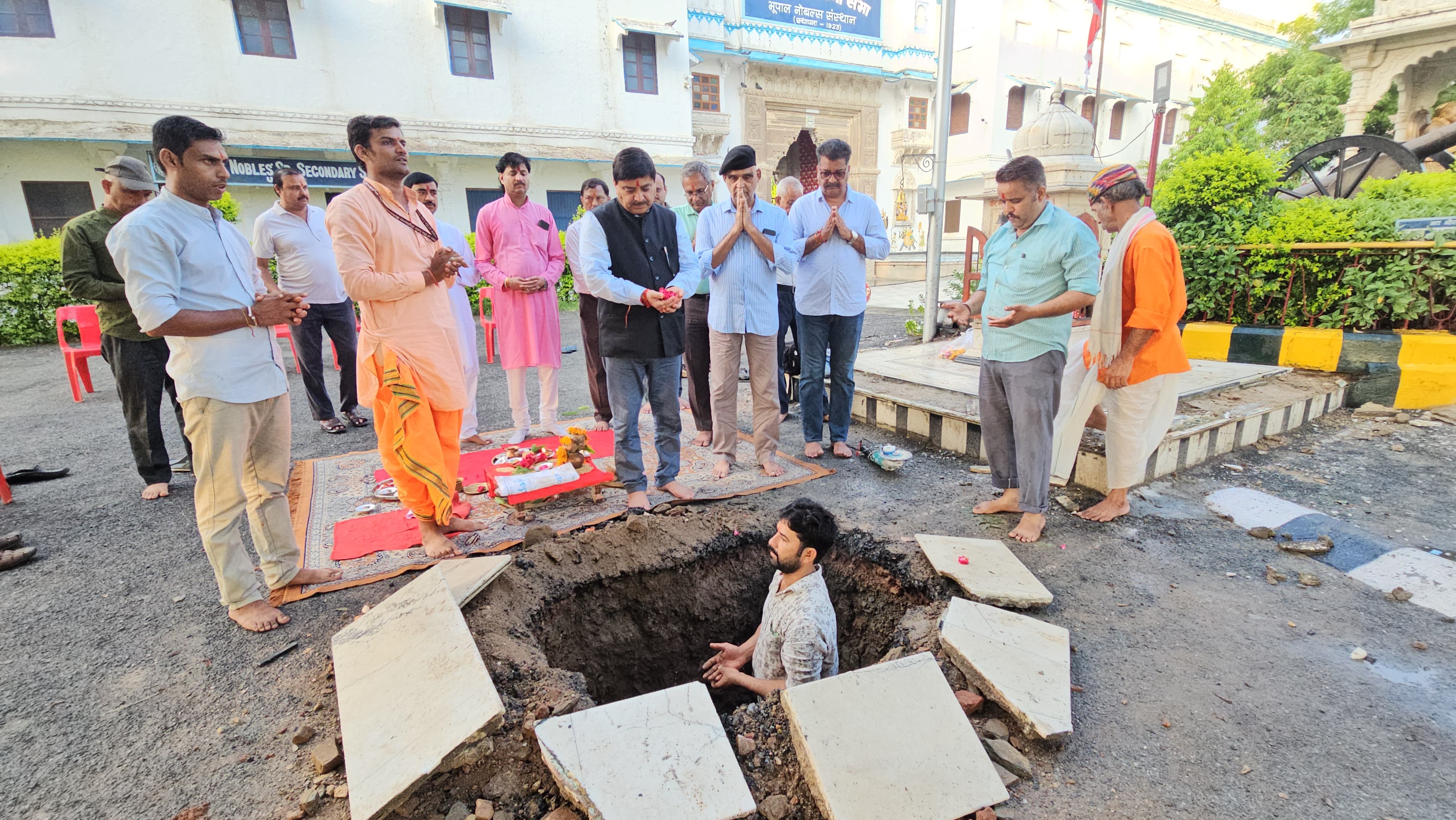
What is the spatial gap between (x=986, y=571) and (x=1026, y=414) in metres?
0.90

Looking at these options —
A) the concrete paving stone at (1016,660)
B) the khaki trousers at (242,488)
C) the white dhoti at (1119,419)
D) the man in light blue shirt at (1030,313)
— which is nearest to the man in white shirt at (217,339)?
the khaki trousers at (242,488)

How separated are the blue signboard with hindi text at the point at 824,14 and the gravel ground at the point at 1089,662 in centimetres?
1990

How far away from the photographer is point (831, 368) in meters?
4.63

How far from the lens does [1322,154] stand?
10.2m

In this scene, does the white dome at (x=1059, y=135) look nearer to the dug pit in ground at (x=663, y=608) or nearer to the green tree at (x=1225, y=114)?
the dug pit in ground at (x=663, y=608)

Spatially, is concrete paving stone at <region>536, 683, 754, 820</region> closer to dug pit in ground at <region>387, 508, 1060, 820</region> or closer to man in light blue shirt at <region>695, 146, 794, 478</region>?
dug pit in ground at <region>387, 508, 1060, 820</region>

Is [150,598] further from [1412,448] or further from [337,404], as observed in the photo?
[1412,448]

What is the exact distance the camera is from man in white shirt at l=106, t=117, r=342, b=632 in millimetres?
2443

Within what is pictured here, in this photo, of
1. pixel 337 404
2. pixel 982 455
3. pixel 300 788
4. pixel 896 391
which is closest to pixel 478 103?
pixel 337 404

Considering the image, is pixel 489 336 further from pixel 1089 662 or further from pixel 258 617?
pixel 1089 662

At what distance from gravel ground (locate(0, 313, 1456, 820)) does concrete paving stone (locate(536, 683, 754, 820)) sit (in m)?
0.66

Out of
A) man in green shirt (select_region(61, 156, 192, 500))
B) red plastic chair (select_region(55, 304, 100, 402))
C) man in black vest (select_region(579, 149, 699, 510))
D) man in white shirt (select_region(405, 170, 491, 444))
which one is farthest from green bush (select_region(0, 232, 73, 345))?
man in black vest (select_region(579, 149, 699, 510))

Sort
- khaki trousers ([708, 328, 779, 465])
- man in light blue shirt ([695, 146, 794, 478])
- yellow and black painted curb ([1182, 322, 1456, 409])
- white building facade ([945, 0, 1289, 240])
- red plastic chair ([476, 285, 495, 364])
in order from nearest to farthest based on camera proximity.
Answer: man in light blue shirt ([695, 146, 794, 478])
khaki trousers ([708, 328, 779, 465])
yellow and black painted curb ([1182, 322, 1456, 409])
red plastic chair ([476, 285, 495, 364])
white building facade ([945, 0, 1289, 240])

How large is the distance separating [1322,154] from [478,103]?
16402 millimetres
